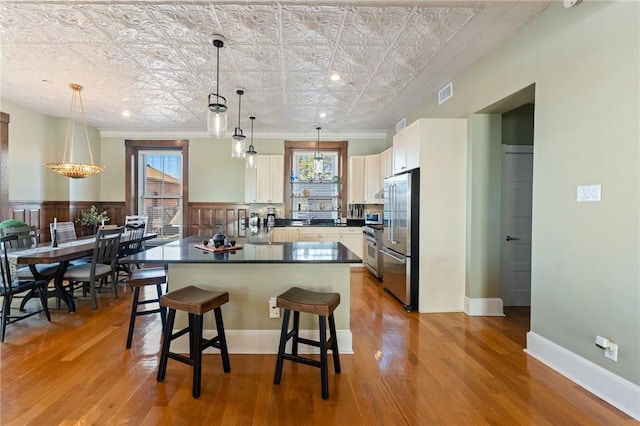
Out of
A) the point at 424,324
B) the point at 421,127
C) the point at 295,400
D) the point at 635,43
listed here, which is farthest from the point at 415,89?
the point at 295,400

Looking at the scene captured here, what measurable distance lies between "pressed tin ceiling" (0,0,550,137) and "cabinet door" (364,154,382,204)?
1.34 metres

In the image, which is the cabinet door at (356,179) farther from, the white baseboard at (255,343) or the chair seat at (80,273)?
the chair seat at (80,273)

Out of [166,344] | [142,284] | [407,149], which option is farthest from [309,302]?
[407,149]

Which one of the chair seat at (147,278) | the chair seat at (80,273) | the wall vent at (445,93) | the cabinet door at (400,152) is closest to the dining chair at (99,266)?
the chair seat at (80,273)

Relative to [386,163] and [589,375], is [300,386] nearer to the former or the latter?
[589,375]

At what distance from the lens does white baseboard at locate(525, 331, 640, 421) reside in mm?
1806

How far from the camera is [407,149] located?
3.92m

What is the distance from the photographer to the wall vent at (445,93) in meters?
3.84

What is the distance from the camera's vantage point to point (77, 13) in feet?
8.04

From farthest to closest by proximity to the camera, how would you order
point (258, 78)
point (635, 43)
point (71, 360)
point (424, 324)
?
point (258, 78)
point (424, 324)
point (71, 360)
point (635, 43)

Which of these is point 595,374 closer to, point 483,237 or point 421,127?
point 483,237

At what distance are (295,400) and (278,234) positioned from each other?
410cm

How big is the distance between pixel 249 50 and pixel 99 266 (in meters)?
3.23

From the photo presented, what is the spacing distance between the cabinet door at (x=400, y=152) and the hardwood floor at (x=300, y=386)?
7.05 ft
